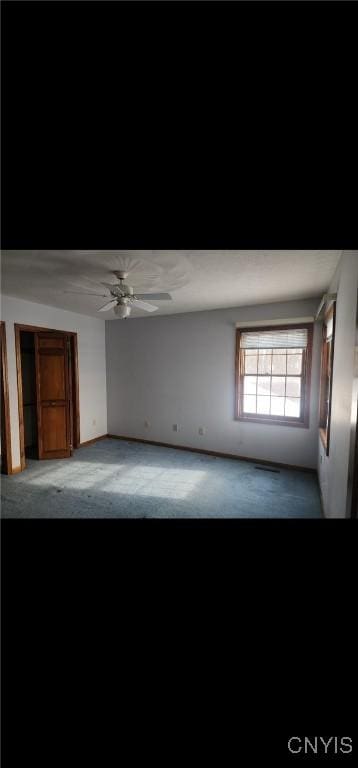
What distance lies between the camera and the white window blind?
12.2 feet

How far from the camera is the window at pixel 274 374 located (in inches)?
147

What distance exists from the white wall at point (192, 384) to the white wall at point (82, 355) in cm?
19

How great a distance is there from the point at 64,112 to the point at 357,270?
151cm

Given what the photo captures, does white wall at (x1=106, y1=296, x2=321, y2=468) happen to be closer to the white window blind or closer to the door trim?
the white window blind

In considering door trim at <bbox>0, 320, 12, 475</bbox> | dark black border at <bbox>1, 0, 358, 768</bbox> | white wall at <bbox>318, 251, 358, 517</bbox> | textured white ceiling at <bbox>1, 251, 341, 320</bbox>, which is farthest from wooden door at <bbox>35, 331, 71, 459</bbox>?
dark black border at <bbox>1, 0, 358, 768</bbox>

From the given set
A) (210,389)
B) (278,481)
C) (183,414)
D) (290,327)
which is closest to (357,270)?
(290,327)

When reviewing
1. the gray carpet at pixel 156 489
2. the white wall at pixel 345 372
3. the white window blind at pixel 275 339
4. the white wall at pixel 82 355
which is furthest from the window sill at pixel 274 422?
the white wall at pixel 82 355

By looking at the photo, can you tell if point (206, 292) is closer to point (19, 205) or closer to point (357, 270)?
→ point (357, 270)

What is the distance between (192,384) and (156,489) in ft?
6.23

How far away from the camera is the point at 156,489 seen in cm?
325

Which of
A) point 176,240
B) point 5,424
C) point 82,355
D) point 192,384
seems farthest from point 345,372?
point 82,355

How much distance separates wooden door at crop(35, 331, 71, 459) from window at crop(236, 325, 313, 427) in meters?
2.68
